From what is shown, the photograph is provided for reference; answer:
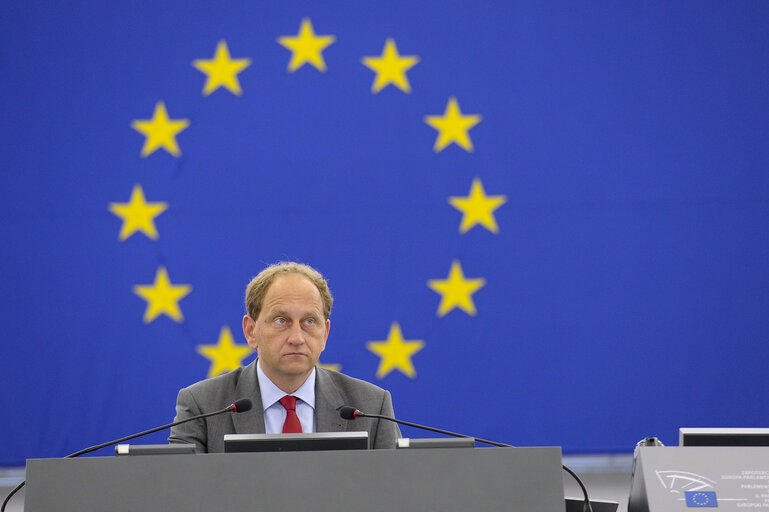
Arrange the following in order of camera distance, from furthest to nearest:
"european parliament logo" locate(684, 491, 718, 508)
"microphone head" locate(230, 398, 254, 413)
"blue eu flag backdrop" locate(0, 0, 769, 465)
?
"blue eu flag backdrop" locate(0, 0, 769, 465)
"microphone head" locate(230, 398, 254, 413)
"european parliament logo" locate(684, 491, 718, 508)

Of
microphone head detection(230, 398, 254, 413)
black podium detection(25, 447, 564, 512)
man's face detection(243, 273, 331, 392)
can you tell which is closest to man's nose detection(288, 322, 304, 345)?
man's face detection(243, 273, 331, 392)

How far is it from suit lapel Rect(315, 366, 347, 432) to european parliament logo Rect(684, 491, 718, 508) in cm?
116

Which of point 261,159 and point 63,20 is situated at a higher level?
A: point 63,20

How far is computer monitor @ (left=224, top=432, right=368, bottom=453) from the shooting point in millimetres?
1771

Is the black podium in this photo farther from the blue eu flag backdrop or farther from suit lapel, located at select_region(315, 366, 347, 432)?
the blue eu flag backdrop

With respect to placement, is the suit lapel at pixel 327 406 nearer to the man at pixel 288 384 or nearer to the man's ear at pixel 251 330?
the man at pixel 288 384

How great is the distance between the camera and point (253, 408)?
2691 mm

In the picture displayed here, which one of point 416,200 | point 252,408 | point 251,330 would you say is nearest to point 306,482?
point 252,408

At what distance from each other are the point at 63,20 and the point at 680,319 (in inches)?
122

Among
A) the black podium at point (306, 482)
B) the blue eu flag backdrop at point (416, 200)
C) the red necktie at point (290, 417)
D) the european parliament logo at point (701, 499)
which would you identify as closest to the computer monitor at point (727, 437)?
the european parliament logo at point (701, 499)

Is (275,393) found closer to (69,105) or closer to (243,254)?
(243,254)

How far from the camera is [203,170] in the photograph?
407 centimetres

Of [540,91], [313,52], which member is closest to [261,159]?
[313,52]

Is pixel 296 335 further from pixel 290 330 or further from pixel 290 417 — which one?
pixel 290 417
